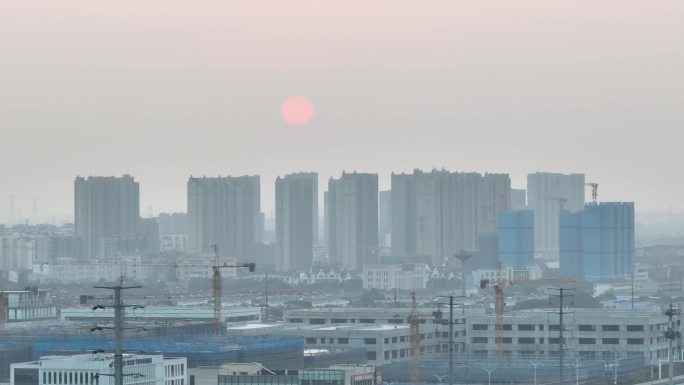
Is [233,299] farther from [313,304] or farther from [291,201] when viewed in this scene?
[291,201]

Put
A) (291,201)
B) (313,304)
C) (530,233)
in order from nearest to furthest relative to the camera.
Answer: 1. (313,304)
2. (530,233)
3. (291,201)

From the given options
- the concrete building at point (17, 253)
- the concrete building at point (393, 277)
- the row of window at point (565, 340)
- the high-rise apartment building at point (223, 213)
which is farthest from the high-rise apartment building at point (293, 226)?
the row of window at point (565, 340)

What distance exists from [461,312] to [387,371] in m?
21.0

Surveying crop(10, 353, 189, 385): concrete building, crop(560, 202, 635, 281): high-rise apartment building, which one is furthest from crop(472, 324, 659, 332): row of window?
crop(560, 202, 635, 281): high-rise apartment building

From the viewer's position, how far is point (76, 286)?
447ft

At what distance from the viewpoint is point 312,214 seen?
17975cm

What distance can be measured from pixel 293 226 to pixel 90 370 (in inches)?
5142

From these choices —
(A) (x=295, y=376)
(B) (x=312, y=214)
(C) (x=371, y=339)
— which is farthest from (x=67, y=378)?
(B) (x=312, y=214)

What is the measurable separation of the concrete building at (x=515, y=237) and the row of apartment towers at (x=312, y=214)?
68.0ft

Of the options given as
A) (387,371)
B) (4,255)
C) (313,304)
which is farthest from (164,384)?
(4,255)

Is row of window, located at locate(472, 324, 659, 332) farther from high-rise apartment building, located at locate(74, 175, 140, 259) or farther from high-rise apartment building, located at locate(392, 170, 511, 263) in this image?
high-rise apartment building, located at locate(74, 175, 140, 259)

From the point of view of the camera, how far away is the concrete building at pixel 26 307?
7875 centimetres

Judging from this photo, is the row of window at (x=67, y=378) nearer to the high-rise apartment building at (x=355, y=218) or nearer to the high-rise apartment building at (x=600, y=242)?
the high-rise apartment building at (x=600, y=242)

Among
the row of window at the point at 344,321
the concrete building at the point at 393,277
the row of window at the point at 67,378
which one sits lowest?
the concrete building at the point at 393,277
